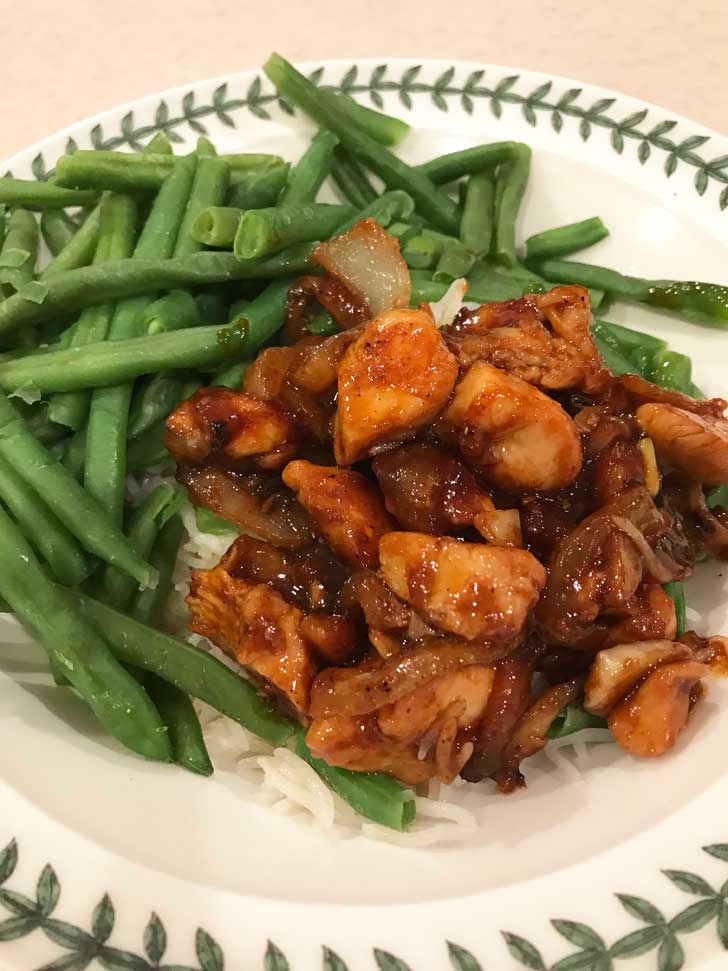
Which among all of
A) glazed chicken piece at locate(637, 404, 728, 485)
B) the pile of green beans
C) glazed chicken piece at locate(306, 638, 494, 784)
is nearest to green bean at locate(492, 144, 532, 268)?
the pile of green beans

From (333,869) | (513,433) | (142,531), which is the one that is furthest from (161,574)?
(513,433)

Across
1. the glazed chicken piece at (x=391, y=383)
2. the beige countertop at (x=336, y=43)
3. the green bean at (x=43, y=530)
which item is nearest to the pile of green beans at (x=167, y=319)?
the green bean at (x=43, y=530)

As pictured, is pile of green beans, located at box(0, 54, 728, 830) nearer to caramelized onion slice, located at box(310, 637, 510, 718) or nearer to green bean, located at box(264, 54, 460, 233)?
green bean, located at box(264, 54, 460, 233)

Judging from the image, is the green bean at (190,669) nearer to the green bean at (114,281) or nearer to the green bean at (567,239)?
the green bean at (114,281)

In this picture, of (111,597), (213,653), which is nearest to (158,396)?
(111,597)

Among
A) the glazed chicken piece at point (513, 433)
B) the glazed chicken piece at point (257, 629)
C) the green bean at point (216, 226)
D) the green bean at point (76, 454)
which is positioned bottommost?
the glazed chicken piece at point (257, 629)
